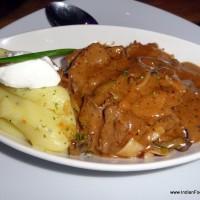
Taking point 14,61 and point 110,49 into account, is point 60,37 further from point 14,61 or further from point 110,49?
point 14,61

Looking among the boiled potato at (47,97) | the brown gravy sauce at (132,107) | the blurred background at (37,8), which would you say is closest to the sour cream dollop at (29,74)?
the boiled potato at (47,97)

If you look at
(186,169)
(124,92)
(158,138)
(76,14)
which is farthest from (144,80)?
(76,14)

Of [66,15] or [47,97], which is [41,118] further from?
[66,15]

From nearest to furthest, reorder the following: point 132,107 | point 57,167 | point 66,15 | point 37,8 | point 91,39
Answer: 1. point 132,107
2. point 57,167
3. point 91,39
4. point 66,15
5. point 37,8

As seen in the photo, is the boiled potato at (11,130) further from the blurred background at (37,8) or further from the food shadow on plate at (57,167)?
the blurred background at (37,8)

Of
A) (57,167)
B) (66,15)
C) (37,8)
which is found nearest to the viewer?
(57,167)

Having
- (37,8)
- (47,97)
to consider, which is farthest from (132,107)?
(37,8)
